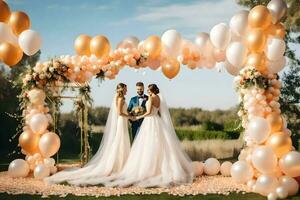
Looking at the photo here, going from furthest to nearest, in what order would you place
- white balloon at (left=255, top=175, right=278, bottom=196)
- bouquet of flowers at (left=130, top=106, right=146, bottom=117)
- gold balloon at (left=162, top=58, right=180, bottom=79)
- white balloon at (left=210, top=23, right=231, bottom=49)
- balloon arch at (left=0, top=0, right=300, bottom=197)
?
bouquet of flowers at (left=130, top=106, right=146, bottom=117), gold balloon at (left=162, top=58, right=180, bottom=79), white balloon at (left=210, top=23, right=231, bottom=49), balloon arch at (left=0, top=0, right=300, bottom=197), white balloon at (left=255, top=175, right=278, bottom=196)

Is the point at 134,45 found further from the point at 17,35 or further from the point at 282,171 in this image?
the point at 282,171

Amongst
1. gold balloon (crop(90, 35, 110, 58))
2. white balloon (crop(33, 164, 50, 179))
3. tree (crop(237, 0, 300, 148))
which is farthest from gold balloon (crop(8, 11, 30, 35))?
tree (crop(237, 0, 300, 148))

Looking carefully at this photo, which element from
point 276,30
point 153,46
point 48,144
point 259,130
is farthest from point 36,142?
point 276,30

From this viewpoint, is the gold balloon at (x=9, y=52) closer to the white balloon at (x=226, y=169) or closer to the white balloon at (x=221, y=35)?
the white balloon at (x=221, y=35)

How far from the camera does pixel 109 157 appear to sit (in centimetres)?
1048

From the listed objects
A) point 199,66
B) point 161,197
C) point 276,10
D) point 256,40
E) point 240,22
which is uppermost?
point 276,10

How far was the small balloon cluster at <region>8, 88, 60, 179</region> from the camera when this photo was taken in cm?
1084

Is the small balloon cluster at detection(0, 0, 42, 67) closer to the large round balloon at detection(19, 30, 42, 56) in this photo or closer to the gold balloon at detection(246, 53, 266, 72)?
the large round balloon at detection(19, 30, 42, 56)

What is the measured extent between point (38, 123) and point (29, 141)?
0.46 m

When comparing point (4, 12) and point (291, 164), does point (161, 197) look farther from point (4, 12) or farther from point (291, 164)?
point (4, 12)

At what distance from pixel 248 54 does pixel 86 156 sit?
480 cm

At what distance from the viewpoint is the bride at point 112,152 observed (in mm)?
10336

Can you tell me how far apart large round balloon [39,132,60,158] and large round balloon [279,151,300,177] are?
4932 mm

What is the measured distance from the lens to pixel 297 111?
1650 centimetres
